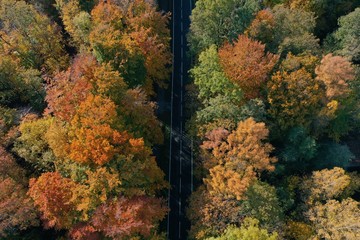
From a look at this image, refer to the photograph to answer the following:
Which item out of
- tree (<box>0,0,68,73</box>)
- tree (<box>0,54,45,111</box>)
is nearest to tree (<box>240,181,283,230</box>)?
tree (<box>0,54,45,111</box>)

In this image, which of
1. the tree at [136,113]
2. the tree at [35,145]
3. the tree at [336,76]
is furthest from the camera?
the tree at [336,76]

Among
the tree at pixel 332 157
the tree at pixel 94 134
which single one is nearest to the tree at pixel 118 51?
the tree at pixel 94 134

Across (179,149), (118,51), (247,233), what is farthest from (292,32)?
(247,233)

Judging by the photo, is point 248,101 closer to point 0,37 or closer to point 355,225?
point 355,225

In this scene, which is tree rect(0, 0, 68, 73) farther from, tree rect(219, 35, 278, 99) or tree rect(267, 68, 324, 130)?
tree rect(267, 68, 324, 130)

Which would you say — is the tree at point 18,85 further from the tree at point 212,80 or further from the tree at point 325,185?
the tree at point 325,185
